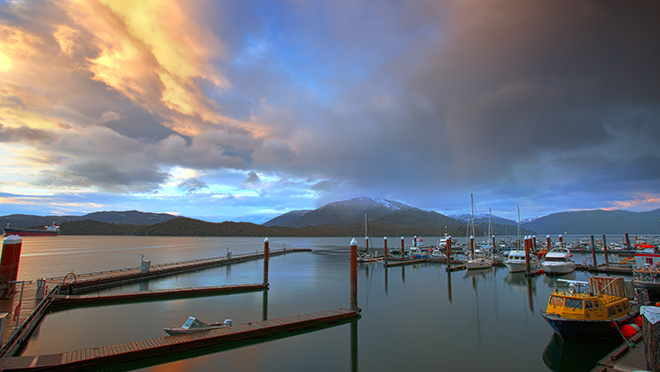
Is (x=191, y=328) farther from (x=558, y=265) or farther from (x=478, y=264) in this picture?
(x=558, y=265)

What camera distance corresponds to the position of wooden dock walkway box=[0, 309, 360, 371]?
11266mm

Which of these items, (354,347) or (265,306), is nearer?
(354,347)

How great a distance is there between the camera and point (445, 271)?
1893 inches

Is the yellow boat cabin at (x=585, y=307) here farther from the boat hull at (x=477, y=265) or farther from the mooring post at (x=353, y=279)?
the boat hull at (x=477, y=265)

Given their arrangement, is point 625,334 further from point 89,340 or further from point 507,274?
point 507,274

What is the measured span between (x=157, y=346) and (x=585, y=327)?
19.8 meters

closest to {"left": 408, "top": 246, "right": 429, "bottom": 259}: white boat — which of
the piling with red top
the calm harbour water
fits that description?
the calm harbour water

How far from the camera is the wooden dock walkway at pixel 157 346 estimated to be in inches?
444

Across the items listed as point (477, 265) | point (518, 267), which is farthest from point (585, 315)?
point (477, 265)

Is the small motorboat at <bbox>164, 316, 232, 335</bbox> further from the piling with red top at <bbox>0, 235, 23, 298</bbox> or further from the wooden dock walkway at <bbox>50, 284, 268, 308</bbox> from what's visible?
the wooden dock walkway at <bbox>50, 284, 268, 308</bbox>

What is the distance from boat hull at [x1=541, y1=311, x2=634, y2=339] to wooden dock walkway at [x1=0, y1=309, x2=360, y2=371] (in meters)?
11.3

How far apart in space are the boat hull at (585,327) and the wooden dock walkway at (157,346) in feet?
37.2

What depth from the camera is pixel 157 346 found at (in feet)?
44.5

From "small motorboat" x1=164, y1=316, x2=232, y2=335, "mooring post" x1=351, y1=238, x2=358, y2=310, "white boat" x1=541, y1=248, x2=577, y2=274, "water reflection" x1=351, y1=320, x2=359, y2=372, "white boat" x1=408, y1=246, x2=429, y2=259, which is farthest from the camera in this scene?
"white boat" x1=408, y1=246, x2=429, y2=259
